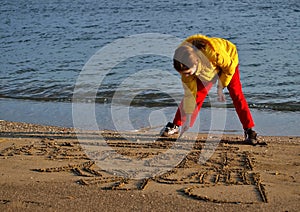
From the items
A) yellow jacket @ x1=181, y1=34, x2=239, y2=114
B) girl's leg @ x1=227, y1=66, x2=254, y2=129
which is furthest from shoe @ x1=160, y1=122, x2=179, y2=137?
girl's leg @ x1=227, y1=66, x2=254, y2=129

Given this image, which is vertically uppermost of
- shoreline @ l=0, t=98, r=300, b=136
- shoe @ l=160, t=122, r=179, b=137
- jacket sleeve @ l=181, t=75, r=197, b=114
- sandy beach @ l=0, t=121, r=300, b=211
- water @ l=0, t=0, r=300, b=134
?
jacket sleeve @ l=181, t=75, r=197, b=114

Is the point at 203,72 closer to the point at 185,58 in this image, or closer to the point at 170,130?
the point at 185,58

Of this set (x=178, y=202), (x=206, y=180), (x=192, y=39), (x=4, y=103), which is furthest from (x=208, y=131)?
(x=4, y=103)

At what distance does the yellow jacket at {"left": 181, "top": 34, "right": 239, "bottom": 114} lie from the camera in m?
5.35

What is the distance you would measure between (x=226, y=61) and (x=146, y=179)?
1.65 m

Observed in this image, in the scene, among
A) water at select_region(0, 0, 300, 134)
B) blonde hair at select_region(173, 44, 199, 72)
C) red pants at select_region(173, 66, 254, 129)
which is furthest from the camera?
water at select_region(0, 0, 300, 134)

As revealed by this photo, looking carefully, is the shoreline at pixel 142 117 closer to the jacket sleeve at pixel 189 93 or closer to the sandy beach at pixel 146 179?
the sandy beach at pixel 146 179

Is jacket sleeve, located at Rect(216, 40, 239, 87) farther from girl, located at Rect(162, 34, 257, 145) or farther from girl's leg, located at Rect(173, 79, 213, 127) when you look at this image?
girl's leg, located at Rect(173, 79, 213, 127)

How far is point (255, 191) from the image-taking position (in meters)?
4.13

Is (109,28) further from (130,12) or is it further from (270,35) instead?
(270,35)

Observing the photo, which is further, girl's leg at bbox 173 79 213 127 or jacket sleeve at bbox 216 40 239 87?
girl's leg at bbox 173 79 213 127

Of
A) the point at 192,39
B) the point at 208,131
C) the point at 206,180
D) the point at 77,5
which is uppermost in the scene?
the point at 192,39

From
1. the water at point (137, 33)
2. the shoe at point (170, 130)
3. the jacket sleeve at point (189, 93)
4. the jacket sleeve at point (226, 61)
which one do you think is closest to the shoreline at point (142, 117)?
the water at point (137, 33)

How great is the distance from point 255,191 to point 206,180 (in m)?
0.48
